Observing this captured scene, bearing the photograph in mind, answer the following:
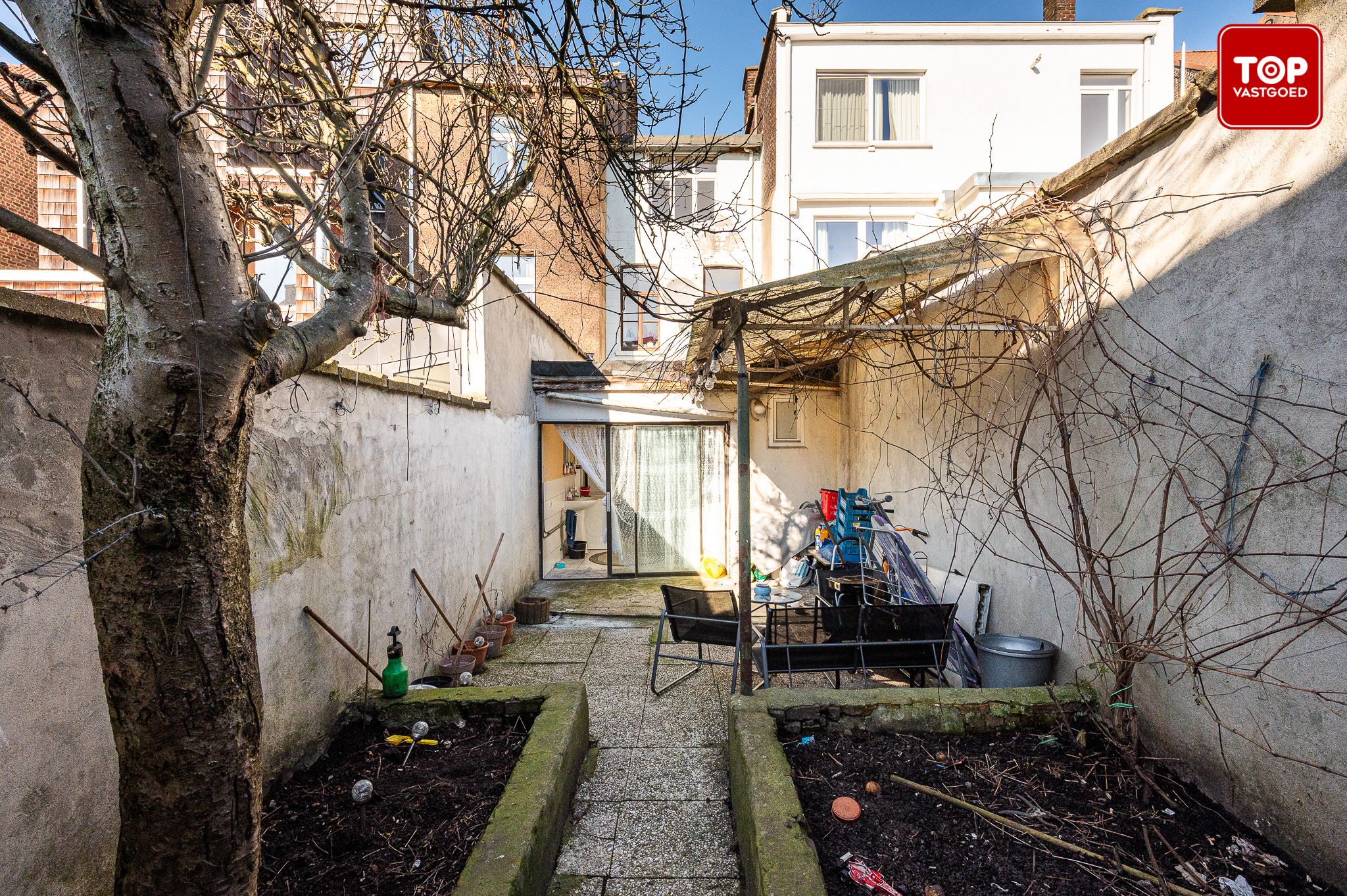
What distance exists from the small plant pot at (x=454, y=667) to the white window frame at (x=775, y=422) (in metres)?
5.54

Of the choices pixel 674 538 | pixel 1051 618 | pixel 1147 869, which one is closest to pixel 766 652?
pixel 1051 618

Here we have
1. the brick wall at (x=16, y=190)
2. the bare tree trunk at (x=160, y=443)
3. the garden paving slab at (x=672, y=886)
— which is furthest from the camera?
the brick wall at (x=16, y=190)

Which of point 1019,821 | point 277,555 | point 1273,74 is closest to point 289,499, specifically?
point 277,555

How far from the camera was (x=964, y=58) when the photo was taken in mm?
10664

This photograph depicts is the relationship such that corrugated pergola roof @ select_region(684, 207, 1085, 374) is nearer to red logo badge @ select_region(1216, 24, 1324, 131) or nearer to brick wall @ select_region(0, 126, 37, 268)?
red logo badge @ select_region(1216, 24, 1324, 131)

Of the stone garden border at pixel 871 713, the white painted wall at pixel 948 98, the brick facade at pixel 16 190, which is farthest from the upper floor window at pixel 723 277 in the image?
the brick facade at pixel 16 190

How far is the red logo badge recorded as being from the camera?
2211 mm

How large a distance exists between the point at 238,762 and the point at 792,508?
321 inches

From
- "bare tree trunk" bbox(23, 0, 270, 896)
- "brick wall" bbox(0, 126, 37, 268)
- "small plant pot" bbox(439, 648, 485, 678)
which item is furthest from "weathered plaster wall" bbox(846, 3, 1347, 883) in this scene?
"brick wall" bbox(0, 126, 37, 268)

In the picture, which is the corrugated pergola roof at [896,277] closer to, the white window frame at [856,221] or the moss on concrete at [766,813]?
the moss on concrete at [766,813]

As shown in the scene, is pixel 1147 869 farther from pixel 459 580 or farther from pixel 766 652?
pixel 459 580

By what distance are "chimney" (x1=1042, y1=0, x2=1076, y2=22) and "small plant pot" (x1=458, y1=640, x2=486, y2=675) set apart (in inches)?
575

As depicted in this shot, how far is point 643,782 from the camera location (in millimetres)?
3453

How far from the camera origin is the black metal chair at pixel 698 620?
15.1ft
